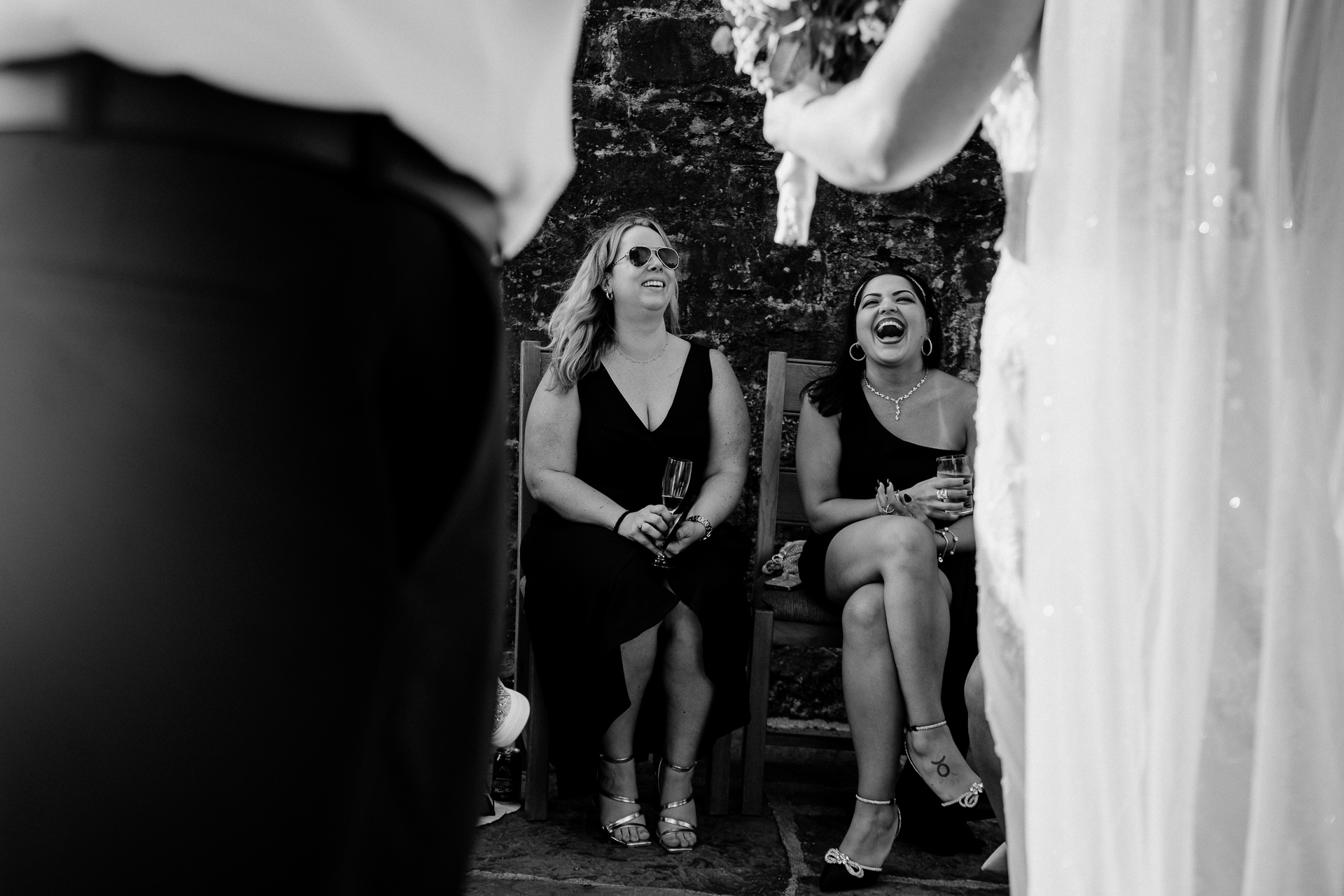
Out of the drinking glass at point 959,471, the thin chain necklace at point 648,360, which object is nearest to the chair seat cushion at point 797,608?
the drinking glass at point 959,471

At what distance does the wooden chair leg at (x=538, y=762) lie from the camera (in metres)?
3.36

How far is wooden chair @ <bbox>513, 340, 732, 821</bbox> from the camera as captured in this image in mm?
3367

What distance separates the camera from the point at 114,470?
1.63ft

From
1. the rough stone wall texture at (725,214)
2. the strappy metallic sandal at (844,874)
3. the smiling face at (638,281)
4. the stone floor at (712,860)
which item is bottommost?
the stone floor at (712,860)

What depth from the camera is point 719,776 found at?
11.4ft

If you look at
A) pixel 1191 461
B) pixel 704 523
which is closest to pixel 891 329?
pixel 704 523

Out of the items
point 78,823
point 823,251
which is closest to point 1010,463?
point 78,823

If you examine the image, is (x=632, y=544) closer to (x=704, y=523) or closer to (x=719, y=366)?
(x=704, y=523)

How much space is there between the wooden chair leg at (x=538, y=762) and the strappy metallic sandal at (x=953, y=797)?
1.05 meters

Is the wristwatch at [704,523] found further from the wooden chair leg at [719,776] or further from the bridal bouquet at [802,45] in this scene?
the bridal bouquet at [802,45]

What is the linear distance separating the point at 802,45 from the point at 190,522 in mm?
1241

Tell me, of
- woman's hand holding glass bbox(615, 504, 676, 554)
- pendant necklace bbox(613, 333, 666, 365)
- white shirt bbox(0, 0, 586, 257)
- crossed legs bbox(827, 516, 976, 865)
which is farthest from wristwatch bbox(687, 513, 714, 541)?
white shirt bbox(0, 0, 586, 257)

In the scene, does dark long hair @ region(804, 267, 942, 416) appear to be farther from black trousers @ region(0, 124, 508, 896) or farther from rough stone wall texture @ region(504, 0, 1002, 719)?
black trousers @ region(0, 124, 508, 896)

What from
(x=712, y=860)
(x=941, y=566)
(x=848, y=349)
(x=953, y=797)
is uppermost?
(x=848, y=349)
